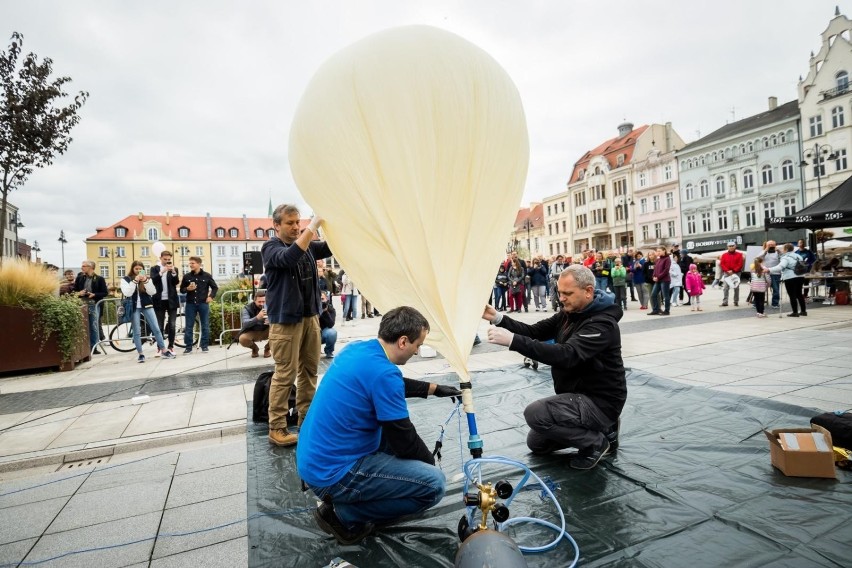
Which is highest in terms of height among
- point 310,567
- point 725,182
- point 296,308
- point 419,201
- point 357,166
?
point 725,182

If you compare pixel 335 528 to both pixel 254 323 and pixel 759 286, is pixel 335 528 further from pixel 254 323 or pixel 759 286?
pixel 759 286

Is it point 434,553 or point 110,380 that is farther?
point 110,380

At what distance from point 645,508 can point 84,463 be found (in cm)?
464

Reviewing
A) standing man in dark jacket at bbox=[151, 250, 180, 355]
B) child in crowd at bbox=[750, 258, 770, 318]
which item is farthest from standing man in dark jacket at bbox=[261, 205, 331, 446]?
child in crowd at bbox=[750, 258, 770, 318]

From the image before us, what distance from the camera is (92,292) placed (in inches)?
410

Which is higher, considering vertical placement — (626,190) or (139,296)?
(626,190)

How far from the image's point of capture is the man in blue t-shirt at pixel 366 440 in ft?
8.07

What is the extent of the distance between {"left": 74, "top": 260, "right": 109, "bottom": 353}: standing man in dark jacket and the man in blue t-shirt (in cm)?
975

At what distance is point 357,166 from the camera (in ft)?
8.83

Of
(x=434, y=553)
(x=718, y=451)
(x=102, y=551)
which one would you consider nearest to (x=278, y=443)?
(x=102, y=551)

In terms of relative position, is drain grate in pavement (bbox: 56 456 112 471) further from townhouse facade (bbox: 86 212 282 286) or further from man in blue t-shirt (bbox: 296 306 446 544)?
townhouse facade (bbox: 86 212 282 286)

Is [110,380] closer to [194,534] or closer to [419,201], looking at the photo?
[194,534]

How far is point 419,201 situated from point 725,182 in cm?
4754

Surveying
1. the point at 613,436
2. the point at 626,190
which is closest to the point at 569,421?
the point at 613,436
